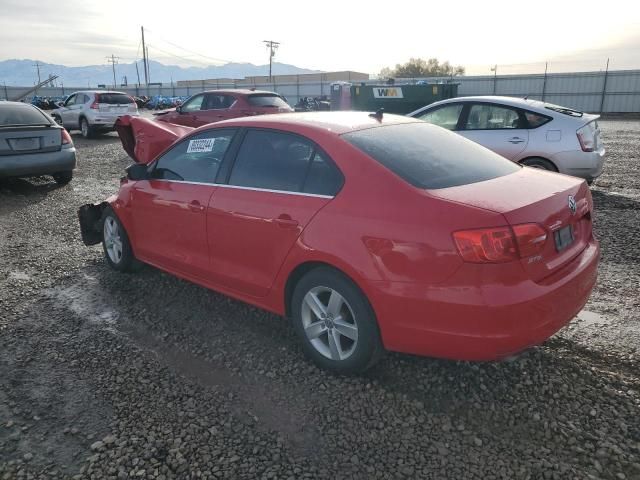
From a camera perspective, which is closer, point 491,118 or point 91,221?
point 91,221

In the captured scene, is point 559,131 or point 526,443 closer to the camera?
point 526,443

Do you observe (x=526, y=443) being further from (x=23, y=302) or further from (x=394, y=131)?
(x=23, y=302)

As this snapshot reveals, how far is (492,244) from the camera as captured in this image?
8.27 ft

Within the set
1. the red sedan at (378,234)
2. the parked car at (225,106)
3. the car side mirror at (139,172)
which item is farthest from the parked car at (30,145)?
the red sedan at (378,234)

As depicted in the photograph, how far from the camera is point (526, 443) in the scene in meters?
2.57

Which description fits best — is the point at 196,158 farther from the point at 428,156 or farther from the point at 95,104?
the point at 95,104

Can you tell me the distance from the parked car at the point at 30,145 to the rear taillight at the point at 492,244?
27.7 feet

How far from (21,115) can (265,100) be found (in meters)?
5.98

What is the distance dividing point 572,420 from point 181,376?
7.63ft

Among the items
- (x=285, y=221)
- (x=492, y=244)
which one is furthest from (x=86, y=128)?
(x=492, y=244)

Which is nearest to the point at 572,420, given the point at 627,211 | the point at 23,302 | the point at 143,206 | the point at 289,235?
the point at 289,235

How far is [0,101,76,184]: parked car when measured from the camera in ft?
27.6

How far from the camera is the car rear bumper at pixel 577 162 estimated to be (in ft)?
23.5

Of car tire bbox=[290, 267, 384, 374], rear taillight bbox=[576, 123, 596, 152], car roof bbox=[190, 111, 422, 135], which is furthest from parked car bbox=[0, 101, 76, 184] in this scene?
rear taillight bbox=[576, 123, 596, 152]
